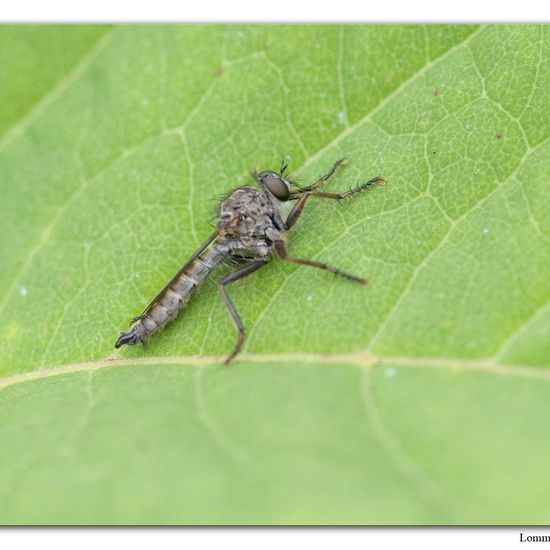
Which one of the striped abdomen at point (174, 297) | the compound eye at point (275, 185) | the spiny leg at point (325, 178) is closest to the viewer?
the striped abdomen at point (174, 297)

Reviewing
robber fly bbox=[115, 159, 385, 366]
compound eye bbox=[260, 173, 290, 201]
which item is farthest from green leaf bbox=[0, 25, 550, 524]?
compound eye bbox=[260, 173, 290, 201]

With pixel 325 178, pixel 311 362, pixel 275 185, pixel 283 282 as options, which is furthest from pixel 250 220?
pixel 311 362

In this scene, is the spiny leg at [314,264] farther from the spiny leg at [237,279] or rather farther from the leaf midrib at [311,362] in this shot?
the leaf midrib at [311,362]

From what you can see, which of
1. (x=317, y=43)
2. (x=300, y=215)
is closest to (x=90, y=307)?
(x=300, y=215)

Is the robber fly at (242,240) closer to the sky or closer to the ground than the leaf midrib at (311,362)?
closer to the sky

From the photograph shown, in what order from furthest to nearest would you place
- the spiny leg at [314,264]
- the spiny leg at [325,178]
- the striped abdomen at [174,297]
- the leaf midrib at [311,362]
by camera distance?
the spiny leg at [325,178] < the striped abdomen at [174,297] < the spiny leg at [314,264] < the leaf midrib at [311,362]

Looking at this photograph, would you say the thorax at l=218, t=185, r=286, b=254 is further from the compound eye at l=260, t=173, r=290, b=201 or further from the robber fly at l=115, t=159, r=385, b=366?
the compound eye at l=260, t=173, r=290, b=201

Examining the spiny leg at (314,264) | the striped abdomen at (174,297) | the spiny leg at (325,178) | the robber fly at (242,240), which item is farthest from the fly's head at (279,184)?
the striped abdomen at (174,297)

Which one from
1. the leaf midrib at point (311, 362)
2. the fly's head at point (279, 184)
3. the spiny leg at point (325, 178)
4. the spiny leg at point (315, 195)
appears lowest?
the leaf midrib at point (311, 362)
